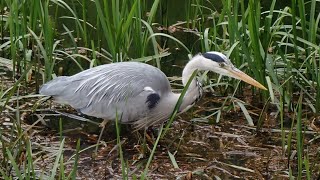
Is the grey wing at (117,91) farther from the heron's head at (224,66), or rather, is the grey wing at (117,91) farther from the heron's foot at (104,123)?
the heron's head at (224,66)

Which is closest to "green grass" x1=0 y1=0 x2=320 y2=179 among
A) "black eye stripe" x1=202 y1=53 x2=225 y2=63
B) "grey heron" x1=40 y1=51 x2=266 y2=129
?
"grey heron" x1=40 y1=51 x2=266 y2=129

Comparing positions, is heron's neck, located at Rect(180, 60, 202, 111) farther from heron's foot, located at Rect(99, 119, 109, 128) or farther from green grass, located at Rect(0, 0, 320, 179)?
heron's foot, located at Rect(99, 119, 109, 128)

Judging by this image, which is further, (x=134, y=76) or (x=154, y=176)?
(x=134, y=76)

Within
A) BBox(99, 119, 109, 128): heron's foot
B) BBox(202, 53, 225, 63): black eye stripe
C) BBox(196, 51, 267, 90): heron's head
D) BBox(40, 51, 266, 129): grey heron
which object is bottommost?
BBox(99, 119, 109, 128): heron's foot

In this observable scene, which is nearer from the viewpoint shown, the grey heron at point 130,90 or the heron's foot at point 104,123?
the grey heron at point 130,90

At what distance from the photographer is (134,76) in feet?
15.3

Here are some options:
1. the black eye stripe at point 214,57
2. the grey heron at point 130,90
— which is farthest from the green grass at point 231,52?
the black eye stripe at point 214,57

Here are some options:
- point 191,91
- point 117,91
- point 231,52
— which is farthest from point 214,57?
point 117,91

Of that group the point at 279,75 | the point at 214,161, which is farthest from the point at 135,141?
the point at 279,75

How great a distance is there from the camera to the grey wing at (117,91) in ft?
15.1

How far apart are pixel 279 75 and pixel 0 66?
6.60 ft

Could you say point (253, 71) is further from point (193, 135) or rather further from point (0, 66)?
point (0, 66)

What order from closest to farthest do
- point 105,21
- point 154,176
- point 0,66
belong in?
point 154,176 < point 105,21 < point 0,66

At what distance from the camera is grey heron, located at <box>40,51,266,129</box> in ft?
15.0
